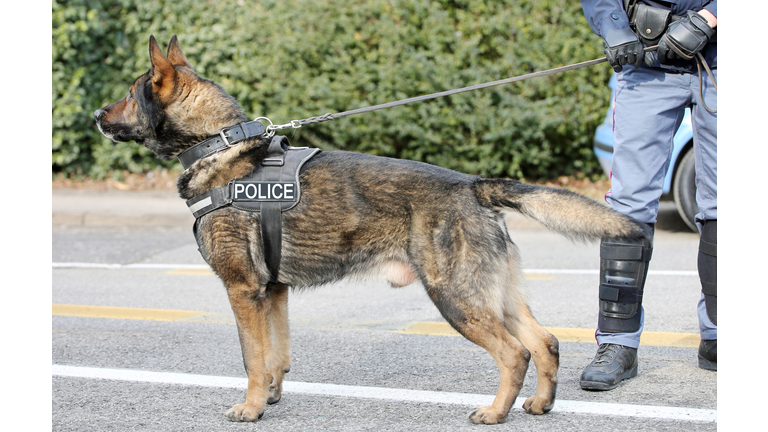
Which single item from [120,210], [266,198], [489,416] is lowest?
[120,210]

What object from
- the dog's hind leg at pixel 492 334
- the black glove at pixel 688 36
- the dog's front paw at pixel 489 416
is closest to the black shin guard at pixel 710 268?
the black glove at pixel 688 36

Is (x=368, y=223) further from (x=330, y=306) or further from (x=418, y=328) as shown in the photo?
(x=330, y=306)

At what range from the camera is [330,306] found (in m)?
5.22

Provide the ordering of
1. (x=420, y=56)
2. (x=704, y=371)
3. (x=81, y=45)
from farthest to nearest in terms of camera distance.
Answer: (x=81, y=45), (x=420, y=56), (x=704, y=371)

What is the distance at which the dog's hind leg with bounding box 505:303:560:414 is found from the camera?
10.2ft

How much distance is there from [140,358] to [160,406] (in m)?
0.82

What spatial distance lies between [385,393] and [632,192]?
152cm

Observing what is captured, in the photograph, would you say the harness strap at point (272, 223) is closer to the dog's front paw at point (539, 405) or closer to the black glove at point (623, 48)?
the dog's front paw at point (539, 405)

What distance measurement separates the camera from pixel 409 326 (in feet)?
15.2

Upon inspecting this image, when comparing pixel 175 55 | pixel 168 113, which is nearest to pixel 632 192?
pixel 168 113

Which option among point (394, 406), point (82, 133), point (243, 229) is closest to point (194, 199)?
point (243, 229)

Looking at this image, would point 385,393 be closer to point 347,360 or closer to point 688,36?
point 347,360

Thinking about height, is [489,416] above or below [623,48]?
below

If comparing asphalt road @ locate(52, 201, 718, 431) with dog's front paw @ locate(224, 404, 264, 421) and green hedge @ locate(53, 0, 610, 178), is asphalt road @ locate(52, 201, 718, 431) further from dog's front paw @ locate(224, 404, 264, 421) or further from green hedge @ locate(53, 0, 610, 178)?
green hedge @ locate(53, 0, 610, 178)
